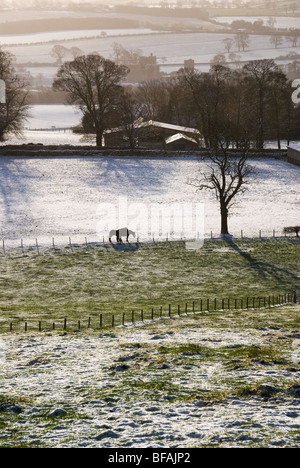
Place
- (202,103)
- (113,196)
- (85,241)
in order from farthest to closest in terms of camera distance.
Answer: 1. (202,103)
2. (113,196)
3. (85,241)

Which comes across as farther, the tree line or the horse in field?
the tree line

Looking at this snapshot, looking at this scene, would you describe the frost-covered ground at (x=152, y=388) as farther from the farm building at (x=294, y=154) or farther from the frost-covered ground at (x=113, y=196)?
the farm building at (x=294, y=154)

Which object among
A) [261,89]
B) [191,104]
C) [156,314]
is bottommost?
[156,314]

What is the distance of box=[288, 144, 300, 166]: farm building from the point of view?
88.2m

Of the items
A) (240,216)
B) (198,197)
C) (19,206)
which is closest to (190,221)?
(240,216)

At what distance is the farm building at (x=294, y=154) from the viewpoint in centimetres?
8821

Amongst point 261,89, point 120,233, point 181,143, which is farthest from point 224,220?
point 261,89

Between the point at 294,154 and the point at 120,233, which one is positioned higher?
the point at 294,154

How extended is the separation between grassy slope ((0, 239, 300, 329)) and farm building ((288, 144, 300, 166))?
38931 mm

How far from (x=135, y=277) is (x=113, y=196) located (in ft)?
99.9

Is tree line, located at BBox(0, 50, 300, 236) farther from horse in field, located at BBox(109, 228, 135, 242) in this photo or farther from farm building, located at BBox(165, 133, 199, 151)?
horse in field, located at BBox(109, 228, 135, 242)

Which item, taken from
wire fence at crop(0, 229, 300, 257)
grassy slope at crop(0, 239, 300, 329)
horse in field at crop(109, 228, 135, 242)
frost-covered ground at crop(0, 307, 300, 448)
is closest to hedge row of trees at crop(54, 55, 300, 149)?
wire fence at crop(0, 229, 300, 257)

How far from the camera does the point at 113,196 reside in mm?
71500

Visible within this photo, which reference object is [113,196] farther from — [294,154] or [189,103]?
[189,103]
